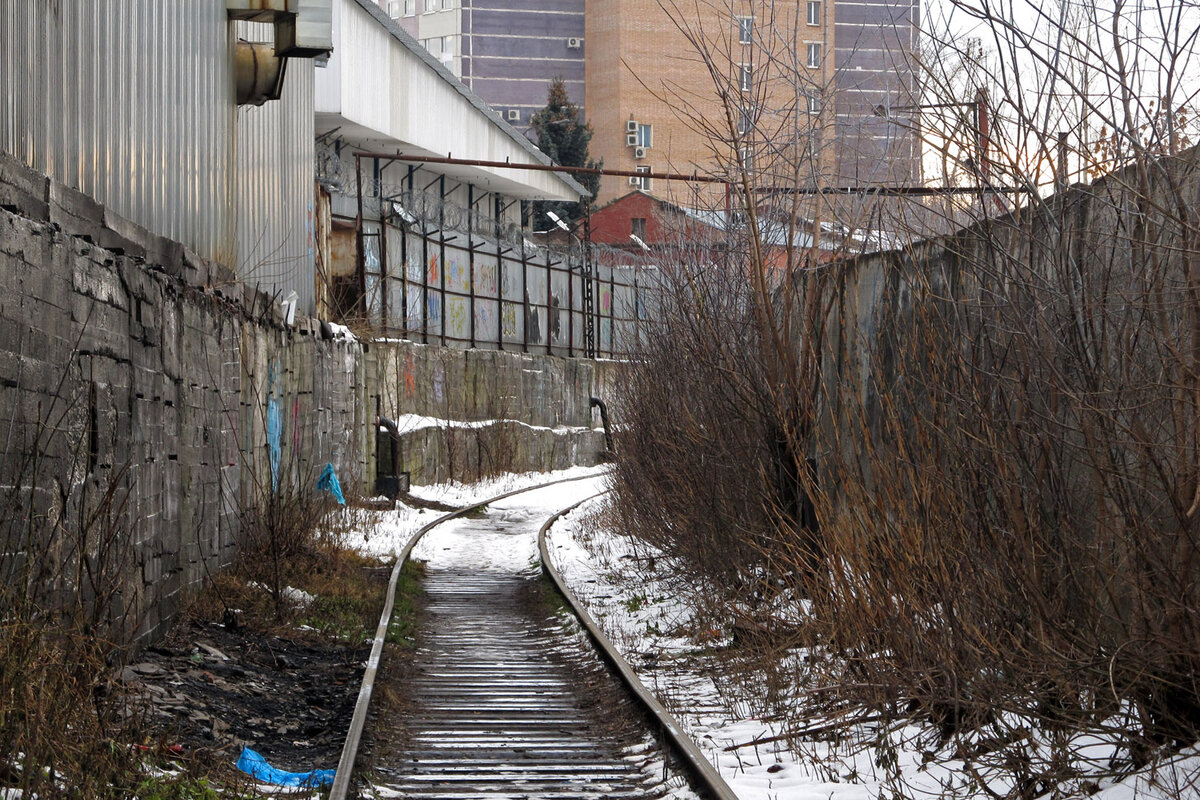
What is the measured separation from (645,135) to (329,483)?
199 ft

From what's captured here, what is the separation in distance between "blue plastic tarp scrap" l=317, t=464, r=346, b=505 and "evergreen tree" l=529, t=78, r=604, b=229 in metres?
49.6

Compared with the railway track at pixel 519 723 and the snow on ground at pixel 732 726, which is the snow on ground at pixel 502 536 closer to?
the snow on ground at pixel 732 726

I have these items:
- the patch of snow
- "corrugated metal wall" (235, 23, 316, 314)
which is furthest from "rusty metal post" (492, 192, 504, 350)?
"corrugated metal wall" (235, 23, 316, 314)

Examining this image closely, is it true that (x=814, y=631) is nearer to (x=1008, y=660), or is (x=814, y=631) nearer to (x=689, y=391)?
(x=1008, y=660)

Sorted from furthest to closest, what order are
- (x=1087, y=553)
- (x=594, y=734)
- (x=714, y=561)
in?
(x=714, y=561) < (x=594, y=734) < (x=1087, y=553)

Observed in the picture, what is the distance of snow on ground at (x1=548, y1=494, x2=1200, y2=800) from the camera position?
17.4 feet

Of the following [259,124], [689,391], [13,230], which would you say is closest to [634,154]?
[259,124]

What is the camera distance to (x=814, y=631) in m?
8.38

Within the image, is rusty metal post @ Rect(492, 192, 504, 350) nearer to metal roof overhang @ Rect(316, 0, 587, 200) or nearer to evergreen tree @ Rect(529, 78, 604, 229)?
metal roof overhang @ Rect(316, 0, 587, 200)

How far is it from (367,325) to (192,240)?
1299cm

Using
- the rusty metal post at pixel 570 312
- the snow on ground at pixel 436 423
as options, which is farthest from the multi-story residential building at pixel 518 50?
the snow on ground at pixel 436 423

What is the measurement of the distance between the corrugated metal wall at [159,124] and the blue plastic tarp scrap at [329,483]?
2.63 m

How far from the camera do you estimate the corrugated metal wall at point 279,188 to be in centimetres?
1551

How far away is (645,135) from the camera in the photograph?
76.9 meters
